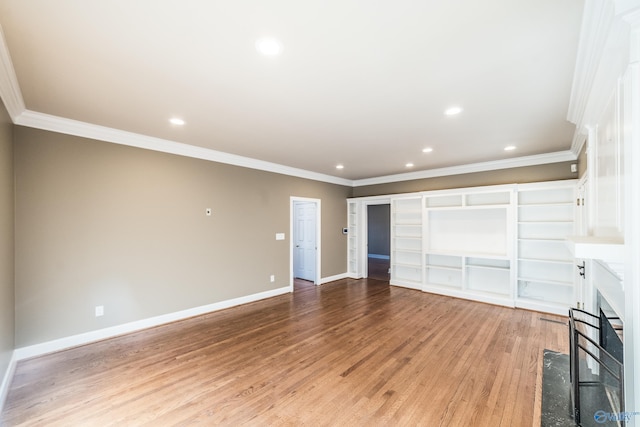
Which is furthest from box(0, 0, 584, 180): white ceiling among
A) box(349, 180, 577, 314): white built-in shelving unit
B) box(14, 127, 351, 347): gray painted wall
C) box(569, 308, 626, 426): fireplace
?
box(569, 308, 626, 426): fireplace

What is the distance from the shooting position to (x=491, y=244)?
5.34 meters

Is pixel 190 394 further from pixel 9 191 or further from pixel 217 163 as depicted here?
pixel 217 163

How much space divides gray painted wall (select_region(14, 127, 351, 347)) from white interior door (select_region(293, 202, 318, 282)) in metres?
1.51

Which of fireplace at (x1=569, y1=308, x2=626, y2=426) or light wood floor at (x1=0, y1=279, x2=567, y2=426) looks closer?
fireplace at (x1=569, y1=308, x2=626, y2=426)

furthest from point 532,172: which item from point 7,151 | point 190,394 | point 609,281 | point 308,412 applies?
point 7,151

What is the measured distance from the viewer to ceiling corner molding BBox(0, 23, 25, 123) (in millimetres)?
1903

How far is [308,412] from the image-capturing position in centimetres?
217

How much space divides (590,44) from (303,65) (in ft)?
6.05

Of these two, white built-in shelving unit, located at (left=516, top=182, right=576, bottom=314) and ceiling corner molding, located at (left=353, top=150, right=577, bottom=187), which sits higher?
ceiling corner molding, located at (left=353, top=150, right=577, bottom=187)

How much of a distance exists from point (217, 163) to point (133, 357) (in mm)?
2981

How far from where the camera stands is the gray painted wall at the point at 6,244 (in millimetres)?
2402

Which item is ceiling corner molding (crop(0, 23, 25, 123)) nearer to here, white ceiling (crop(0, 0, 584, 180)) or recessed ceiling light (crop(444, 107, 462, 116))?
white ceiling (crop(0, 0, 584, 180))

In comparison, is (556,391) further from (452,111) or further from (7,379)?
(7,379)

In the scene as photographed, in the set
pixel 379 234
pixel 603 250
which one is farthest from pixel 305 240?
pixel 603 250
